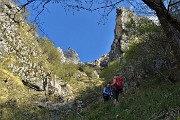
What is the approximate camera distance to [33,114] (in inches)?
1166

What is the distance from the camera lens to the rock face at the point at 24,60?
44.9 meters

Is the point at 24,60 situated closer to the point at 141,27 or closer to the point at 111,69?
the point at 111,69

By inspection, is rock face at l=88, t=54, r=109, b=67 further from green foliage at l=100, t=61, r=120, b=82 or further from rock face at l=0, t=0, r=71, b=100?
rock face at l=0, t=0, r=71, b=100

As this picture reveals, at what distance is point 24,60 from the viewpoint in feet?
157

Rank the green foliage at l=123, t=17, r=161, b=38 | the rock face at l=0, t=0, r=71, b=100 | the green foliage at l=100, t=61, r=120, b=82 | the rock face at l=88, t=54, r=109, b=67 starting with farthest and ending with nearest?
the rock face at l=88, t=54, r=109, b=67 < the green foliage at l=100, t=61, r=120, b=82 < the rock face at l=0, t=0, r=71, b=100 < the green foliage at l=123, t=17, r=161, b=38

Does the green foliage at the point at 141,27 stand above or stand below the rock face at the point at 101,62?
below

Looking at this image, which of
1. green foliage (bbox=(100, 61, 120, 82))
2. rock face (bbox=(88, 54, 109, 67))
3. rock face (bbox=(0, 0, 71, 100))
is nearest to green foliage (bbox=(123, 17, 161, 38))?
rock face (bbox=(0, 0, 71, 100))

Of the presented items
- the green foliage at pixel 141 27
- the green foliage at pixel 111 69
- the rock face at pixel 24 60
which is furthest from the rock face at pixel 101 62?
the green foliage at pixel 141 27

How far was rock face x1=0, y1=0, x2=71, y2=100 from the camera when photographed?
4488cm

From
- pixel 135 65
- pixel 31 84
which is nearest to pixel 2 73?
pixel 31 84

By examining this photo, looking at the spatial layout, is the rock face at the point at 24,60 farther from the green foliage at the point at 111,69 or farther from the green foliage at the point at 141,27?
the green foliage at the point at 141,27

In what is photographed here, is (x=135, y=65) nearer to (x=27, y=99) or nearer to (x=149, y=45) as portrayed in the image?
(x=149, y=45)

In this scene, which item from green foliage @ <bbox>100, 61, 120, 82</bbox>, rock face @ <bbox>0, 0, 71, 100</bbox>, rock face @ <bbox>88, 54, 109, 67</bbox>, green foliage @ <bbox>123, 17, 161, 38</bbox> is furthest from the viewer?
rock face @ <bbox>88, 54, 109, 67</bbox>

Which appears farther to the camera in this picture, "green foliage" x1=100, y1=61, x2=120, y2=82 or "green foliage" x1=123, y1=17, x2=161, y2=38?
A: "green foliage" x1=100, y1=61, x2=120, y2=82
